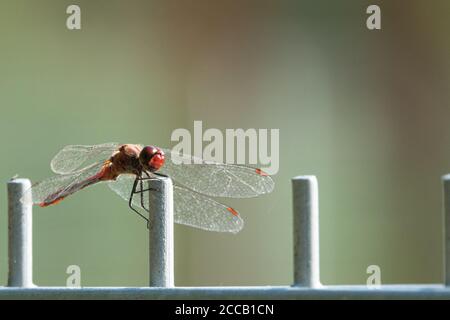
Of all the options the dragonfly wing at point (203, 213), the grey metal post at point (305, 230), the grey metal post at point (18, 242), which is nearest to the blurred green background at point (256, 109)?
the dragonfly wing at point (203, 213)

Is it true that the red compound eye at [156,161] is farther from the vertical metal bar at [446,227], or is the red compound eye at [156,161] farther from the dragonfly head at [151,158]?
the vertical metal bar at [446,227]

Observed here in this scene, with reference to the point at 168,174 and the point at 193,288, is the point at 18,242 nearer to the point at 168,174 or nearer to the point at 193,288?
the point at 193,288

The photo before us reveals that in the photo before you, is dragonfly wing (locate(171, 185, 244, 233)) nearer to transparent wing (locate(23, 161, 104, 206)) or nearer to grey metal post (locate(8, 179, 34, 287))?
transparent wing (locate(23, 161, 104, 206))

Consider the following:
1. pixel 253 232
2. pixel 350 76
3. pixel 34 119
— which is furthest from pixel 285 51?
pixel 34 119

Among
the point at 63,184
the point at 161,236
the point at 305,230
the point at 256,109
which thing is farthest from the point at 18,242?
the point at 256,109

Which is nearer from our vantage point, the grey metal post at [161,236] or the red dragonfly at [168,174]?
the grey metal post at [161,236]

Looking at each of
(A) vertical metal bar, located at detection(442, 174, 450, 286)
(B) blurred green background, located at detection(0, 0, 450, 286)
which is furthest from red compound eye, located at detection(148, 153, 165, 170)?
(B) blurred green background, located at detection(0, 0, 450, 286)

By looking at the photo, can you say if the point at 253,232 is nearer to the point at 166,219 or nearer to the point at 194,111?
the point at 194,111
